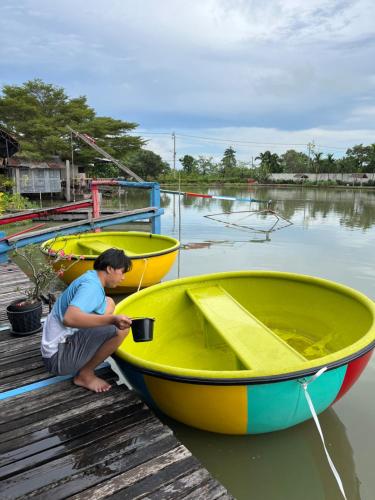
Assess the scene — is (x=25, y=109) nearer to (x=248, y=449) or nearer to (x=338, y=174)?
(x=248, y=449)

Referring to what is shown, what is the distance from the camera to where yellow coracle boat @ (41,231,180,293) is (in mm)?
5609

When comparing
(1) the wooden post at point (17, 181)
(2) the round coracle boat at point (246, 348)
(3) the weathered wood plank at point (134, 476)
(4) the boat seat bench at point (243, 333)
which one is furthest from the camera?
(1) the wooden post at point (17, 181)

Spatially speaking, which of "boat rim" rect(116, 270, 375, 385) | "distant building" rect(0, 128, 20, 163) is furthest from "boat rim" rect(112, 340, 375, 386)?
"distant building" rect(0, 128, 20, 163)

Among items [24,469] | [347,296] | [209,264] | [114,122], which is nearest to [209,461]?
[24,469]

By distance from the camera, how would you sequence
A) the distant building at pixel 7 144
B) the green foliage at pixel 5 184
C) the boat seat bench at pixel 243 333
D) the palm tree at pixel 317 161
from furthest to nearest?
the palm tree at pixel 317 161
the green foliage at pixel 5 184
the distant building at pixel 7 144
the boat seat bench at pixel 243 333

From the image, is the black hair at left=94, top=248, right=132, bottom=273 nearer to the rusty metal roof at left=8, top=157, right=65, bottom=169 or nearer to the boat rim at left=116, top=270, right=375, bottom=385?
the boat rim at left=116, top=270, right=375, bottom=385

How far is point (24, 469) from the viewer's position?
198 centimetres

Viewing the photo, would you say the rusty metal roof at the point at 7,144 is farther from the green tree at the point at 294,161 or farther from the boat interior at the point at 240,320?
the green tree at the point at 294,161

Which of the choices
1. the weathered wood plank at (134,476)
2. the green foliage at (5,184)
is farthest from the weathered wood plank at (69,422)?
the green foliage at (5,184)

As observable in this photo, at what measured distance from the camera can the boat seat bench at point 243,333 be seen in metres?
2.80

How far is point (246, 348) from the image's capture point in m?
2.98

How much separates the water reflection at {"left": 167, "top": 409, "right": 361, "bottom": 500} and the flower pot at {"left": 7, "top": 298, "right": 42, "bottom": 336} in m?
1.65

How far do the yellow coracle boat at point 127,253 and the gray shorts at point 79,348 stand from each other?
7.05ft

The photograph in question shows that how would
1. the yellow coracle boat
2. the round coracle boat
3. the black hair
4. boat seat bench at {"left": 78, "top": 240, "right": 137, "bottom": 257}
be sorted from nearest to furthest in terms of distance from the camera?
the round coracle boat → the black hair → the yellow coracle boat → boat seat bench at {"left": 78, "top": 240, "right": 137, "bottom": 257}
